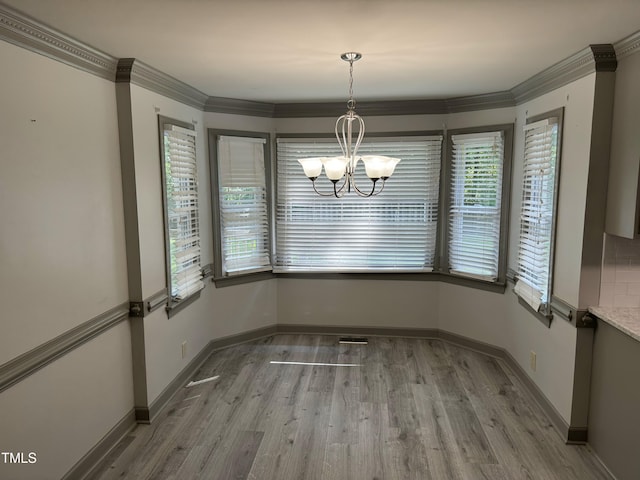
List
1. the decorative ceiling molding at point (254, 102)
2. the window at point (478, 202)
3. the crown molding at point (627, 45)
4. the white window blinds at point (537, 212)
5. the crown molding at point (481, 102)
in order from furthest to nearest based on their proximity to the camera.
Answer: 1. the window at point (478, 202)
2. the crown molding at point (481, 102)
3. the white window blinds at point (537, 212)
4. the crown molding at point (627, 45)
5. the decorative ceiling molding at point (254, 102)

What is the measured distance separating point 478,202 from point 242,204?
229 cm

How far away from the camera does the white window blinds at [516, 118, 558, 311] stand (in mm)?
3107

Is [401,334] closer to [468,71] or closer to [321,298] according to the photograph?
[321,298]

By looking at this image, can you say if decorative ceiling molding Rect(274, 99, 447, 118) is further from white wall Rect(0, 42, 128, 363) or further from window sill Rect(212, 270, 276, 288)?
white wall Rect(0, 42, 128, 363)

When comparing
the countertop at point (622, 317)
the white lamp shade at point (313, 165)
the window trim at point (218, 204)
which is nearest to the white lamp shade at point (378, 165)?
the white lamp shade at point (313, 165)

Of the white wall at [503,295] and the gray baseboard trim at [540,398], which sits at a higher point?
the white wall at [503,295]

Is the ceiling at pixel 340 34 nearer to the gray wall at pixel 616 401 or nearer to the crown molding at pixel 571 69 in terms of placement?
the crown molding at pixel 571 69

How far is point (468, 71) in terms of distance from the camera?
3139mm

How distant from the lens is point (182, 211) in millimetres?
3609

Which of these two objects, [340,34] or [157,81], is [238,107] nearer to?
[157,81]

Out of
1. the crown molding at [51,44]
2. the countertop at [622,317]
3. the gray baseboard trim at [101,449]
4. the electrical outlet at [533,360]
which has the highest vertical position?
the crown molding at [51,44]

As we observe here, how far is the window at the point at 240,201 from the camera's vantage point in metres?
4.26

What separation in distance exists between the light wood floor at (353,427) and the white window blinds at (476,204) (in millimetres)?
920

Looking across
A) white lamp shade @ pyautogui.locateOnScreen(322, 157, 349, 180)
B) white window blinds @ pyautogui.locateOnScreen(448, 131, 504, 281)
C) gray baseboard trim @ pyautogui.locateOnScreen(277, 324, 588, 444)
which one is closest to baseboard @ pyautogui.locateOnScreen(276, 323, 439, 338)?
gray baseboard trim @ pyautogui.locateOnScreen(277, 324, 588, 444)
